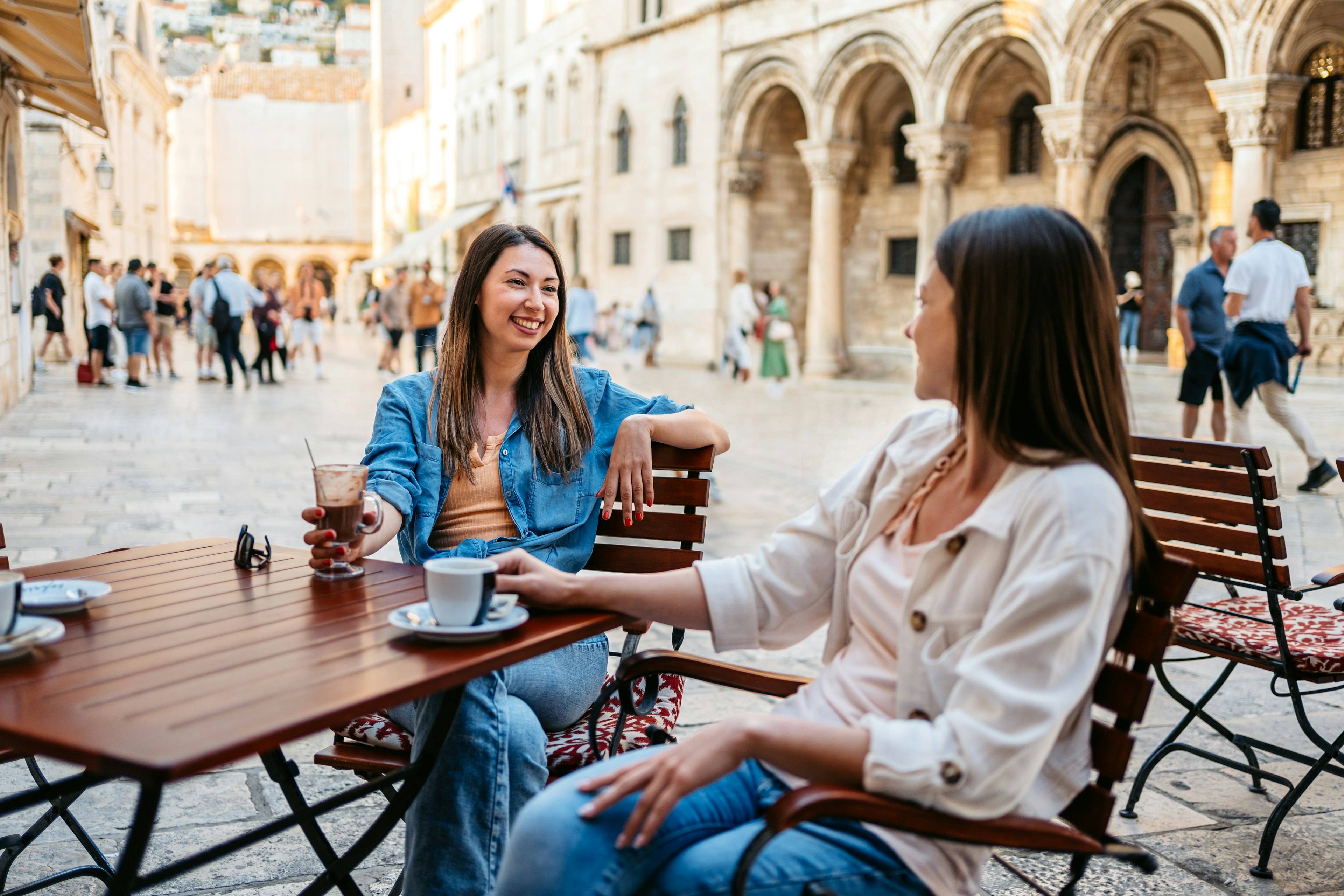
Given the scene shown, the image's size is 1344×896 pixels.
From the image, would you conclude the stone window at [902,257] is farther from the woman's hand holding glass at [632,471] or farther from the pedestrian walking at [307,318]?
the woman's hand holding glass at [632,471]

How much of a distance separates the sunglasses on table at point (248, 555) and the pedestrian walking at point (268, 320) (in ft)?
52.8

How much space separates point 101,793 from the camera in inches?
134

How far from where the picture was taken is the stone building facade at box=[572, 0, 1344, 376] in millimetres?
16812

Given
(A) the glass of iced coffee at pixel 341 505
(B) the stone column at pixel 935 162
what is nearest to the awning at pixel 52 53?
(A) the glass of iced coffee at pixel 341 505

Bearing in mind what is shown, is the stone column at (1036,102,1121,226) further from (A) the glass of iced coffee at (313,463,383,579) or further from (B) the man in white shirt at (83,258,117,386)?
(A) the glass of iced coffee at (313,463,383,579)

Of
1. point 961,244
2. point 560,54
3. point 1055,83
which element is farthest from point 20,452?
point 560,54

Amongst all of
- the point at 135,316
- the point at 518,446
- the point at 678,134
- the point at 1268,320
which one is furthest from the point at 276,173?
the point at 518,446

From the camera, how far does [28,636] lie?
5.87 ft

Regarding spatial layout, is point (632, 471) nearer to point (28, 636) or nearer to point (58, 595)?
point (58, 595)

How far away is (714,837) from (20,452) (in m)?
10.2

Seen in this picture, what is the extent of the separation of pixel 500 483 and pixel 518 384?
317 millimetres

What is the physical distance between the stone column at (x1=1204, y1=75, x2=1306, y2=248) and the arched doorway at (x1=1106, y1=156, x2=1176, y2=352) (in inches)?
171

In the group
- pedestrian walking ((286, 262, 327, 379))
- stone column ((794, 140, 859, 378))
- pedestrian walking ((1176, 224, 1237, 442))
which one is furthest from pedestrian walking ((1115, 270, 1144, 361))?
pedestrian walking ((286, 262, 327, 379))

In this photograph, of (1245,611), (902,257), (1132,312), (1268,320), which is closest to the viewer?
(1245,611)
